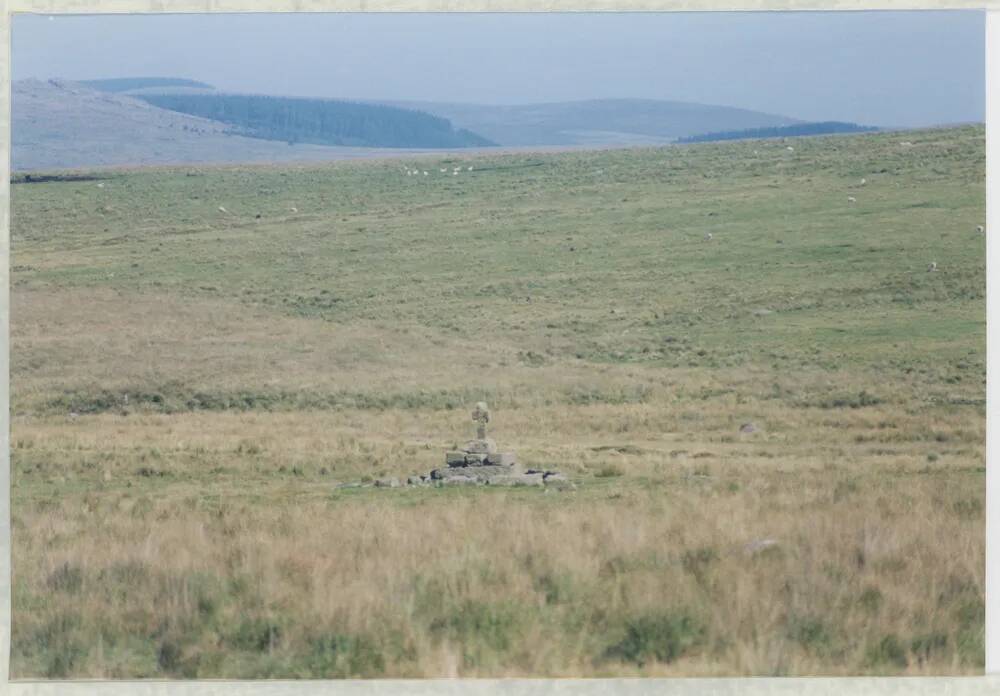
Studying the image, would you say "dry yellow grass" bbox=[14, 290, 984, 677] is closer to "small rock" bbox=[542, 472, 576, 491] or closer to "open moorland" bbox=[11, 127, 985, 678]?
"open moorland" bbox=[11, 127, 985, 678]

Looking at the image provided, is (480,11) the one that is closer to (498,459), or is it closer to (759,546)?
(759,546)

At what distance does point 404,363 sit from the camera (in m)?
A: 30.8

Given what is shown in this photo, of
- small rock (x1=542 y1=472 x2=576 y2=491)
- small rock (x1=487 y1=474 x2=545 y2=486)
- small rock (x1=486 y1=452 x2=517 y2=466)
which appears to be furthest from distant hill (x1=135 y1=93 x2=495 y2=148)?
small rock (x1=542 y1=472 x2=576 y2=491)

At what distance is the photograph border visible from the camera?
26.3 feet

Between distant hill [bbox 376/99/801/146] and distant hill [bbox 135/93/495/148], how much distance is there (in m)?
0.61

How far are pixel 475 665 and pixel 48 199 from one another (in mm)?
22526

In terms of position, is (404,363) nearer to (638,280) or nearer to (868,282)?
(638,280)

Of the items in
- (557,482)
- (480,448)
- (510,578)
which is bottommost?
(557,482)

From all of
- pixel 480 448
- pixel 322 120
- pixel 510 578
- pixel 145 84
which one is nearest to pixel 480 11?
pixel 510 578

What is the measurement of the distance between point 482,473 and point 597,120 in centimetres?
748

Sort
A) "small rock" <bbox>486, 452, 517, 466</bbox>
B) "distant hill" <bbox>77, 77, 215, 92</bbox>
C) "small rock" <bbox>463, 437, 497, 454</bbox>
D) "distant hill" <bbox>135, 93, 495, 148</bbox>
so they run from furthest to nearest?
1. "distant hill" <bbox>135, 93, 495, 148</bbox>
2. "small rock" <bbox>463, 437, 497, 454</bbox>
3. "small rock" <bbox>486, 452, 517, 466</bbox>
4. "distant hill" <bbox>77, 77, 215, 92</bbox>

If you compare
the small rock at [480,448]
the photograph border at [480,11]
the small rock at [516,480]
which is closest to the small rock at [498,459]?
the small rock at [480,448]

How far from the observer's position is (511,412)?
26.3m

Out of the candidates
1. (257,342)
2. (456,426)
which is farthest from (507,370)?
(257,342)
